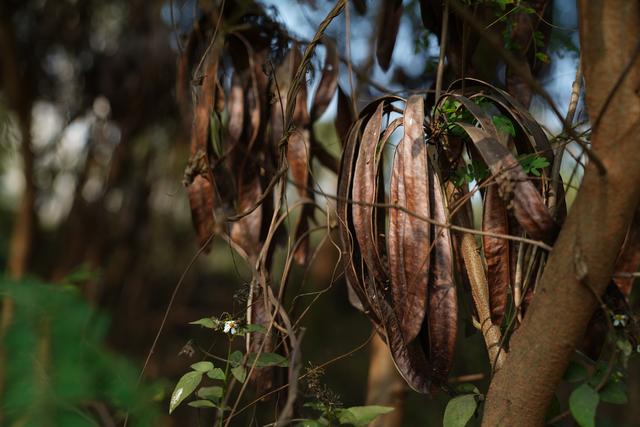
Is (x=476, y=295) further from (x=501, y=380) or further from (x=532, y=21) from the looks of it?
(x=532, y=21)

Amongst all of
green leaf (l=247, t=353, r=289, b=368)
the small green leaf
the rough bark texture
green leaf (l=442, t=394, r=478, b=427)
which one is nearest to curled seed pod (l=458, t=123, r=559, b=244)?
the rough bark texture

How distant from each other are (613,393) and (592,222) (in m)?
0.22

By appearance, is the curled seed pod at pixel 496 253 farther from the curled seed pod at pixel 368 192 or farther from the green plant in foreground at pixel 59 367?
the green plant in foreground at pixel 59 367

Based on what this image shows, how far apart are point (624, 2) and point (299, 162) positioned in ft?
2.36

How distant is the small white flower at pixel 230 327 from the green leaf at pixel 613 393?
0.50 metres

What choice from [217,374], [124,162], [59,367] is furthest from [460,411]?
[124,162]

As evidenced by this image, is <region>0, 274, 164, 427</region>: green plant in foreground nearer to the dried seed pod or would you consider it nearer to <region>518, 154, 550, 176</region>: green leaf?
the dried seed pod

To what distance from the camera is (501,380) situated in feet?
2.54

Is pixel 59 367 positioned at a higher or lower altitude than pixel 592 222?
lower

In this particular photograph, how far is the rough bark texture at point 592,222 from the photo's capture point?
0.70m

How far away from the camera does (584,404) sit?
2.40 ft

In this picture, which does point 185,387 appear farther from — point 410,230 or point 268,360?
point 410,230

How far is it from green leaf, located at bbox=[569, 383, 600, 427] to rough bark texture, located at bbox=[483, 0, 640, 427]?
3cm

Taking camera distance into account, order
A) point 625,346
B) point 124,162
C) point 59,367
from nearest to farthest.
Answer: point 59,367, point 625,346, point 124,162
